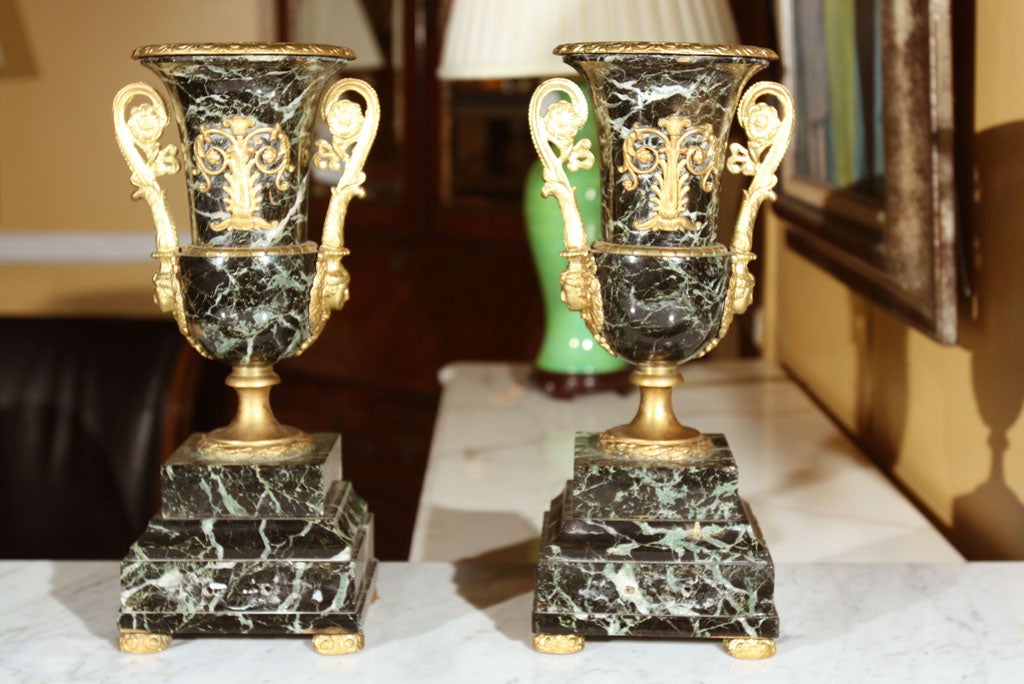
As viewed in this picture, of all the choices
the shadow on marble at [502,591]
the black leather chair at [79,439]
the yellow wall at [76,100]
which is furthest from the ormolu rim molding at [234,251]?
the yellow wall at [76,100]

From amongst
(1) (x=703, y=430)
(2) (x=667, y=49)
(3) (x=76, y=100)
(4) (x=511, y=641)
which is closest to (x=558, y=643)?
(4) (x=511, y=641)

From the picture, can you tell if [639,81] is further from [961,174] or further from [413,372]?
[413,372]

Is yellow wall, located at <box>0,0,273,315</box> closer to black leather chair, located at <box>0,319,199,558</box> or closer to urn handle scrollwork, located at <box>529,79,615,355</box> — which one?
black leather chair, located at <box>0,319,199,558</box>

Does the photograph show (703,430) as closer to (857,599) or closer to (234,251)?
(857,599)

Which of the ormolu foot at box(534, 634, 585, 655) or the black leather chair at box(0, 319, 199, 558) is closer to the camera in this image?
the ormolu foot at box(534, 634, 585, 655)

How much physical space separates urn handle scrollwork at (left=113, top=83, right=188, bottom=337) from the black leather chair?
1.36 meters

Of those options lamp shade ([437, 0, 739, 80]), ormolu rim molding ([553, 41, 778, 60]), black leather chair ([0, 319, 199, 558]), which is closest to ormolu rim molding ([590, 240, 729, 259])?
ormolu rim molding ([553, 41, 778, 60])

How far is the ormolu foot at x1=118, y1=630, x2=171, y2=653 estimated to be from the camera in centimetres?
122

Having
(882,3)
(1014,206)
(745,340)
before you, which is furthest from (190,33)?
(1014,206)

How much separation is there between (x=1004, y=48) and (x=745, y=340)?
2.09 m

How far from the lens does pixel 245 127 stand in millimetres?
1222

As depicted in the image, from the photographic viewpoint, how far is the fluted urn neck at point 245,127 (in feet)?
3.90

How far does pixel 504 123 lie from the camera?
4.36 m

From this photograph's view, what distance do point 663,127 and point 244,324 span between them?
44 cm
